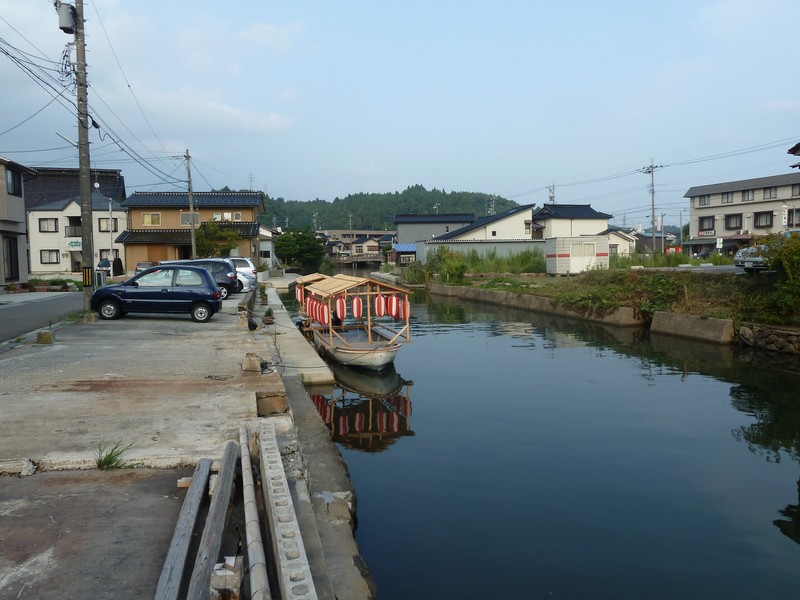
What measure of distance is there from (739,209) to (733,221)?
1309mm

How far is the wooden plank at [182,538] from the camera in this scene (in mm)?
3549

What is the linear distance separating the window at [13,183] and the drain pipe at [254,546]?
30218 millimetres

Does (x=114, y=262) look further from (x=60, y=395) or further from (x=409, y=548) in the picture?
(x=409, y=548)

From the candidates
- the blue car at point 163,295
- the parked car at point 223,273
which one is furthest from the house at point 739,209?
the blue car at point 163,295

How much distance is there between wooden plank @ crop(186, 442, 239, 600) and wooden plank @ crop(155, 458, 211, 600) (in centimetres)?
9

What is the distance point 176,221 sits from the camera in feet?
160

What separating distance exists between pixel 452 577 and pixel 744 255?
66.8ft

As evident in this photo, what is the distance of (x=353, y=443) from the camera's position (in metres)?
10.2

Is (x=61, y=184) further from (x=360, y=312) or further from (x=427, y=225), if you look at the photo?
(x=360, y=312)

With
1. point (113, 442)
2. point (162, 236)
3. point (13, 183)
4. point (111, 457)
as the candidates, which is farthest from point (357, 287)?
point (162, 236)

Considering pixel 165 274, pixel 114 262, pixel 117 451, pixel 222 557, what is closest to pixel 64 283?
pixel 114 262

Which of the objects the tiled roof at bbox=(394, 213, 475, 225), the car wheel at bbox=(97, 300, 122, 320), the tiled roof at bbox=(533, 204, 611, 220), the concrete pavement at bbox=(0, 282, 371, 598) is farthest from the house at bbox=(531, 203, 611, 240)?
the concrete pavement at bbox=(0, 282, 371, 598)

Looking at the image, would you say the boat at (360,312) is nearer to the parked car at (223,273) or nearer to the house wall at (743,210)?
the parked car at (223,273)

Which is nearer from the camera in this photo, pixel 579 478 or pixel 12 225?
pixel 579 478
